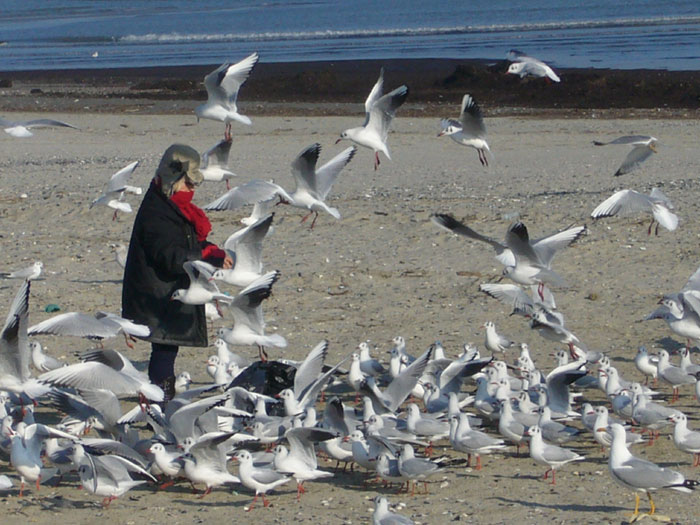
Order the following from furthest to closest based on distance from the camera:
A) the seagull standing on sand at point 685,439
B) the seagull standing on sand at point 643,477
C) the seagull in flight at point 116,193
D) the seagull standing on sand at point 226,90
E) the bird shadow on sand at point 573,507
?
the seagull standing on sand at point 226,90
the seagull in flight at point 116,193
the seagull standing on sand at point 685,439
the bird shadow on sand at point 573,507
the seagull standing on sand at point 643,477

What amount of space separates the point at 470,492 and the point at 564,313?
12.6 ft

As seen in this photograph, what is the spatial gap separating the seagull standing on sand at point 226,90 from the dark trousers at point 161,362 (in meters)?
6.75

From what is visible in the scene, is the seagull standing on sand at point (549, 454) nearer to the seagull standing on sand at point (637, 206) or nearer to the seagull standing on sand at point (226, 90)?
the seagull standing on sand at point (637, 206)

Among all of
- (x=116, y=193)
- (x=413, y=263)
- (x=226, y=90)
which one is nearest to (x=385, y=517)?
(x=413, y=263)

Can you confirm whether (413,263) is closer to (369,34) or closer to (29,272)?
(29,272)

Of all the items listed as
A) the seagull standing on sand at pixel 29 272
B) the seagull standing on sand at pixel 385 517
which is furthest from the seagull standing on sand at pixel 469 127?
the seagull standing on sand at pixel 385 517

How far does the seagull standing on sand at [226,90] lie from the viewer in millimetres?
13703

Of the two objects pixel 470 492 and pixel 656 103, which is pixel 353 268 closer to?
pixel 470 492

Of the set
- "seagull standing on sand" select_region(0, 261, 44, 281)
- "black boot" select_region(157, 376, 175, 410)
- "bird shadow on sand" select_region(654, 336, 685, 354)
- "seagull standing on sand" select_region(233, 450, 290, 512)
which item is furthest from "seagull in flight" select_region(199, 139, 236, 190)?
"seagull standing on sand" select_region(233, 450, 290, 512)

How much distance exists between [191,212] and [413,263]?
4541 mm

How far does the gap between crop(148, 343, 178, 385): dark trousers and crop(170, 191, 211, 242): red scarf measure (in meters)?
0.66

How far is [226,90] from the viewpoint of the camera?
14.2m

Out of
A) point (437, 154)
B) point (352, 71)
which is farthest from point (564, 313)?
point (352, 71)

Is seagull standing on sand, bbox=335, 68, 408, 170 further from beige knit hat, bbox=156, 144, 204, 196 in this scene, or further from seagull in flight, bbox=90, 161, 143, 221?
beige knit hat, bbox=156, 144, 204, 196
